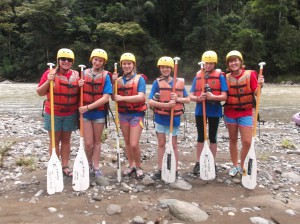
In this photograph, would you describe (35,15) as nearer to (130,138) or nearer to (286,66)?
(286,66)

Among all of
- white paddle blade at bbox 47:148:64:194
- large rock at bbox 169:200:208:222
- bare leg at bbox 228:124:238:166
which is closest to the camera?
large rock at bbox 169:200:208:222

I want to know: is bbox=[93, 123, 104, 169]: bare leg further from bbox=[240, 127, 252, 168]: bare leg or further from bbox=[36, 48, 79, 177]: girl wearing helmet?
bbox=[240, 127, 252, 168]: bare leg

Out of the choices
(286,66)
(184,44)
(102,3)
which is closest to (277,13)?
(286,66)

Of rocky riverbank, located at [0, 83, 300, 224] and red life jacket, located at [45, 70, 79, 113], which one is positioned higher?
red life jacket, located at [45, 70, 79, 113]

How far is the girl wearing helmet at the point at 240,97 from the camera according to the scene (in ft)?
14.9

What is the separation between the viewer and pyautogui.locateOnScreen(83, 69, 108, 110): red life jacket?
4.45 m

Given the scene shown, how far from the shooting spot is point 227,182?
4676 mm

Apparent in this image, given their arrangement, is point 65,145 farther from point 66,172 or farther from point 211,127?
point 211,127

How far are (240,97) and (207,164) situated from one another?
109cm

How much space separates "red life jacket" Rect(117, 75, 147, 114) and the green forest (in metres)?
27.1

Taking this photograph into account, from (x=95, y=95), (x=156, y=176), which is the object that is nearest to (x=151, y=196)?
(x=156, y=176)

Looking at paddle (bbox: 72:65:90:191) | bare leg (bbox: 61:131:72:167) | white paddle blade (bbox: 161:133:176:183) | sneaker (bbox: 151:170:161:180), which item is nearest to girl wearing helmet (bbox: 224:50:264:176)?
white paddle blade (bbox: 161:133:176:183)

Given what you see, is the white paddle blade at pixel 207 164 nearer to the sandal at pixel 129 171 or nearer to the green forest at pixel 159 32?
the sandal at pixel 129 171

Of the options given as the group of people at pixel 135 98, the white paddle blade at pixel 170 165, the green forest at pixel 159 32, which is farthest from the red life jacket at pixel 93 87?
the green forest at pixel 159 32
